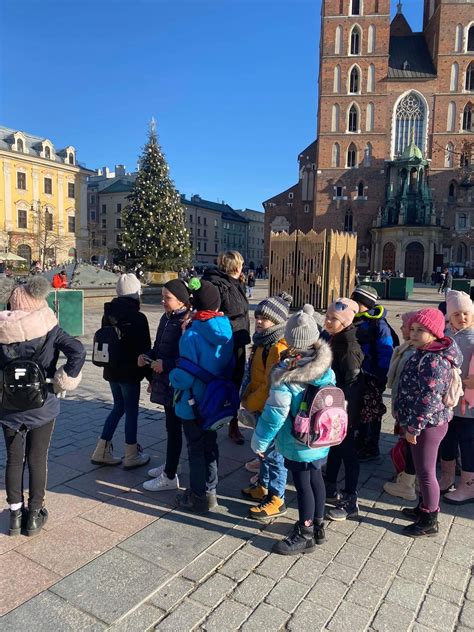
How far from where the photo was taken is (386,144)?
46.5 metres

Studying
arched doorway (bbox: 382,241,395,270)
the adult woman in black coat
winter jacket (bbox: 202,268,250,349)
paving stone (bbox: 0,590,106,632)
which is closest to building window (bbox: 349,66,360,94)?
arched doorway (bbox: 382,241,395,270)

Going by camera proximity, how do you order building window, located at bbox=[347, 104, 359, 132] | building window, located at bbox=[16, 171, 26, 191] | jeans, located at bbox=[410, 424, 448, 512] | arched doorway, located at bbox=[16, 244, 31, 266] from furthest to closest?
building window, located at bbox=[16, 171, 26, 191] < arched doorway, located at bbox=[16, 244, 31, 266] < building window, located at bbox=[347, 104, 359, 132] < jeans, located at bbox=[410, 424, 448, 512]

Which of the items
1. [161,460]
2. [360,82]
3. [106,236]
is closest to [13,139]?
[106,236]

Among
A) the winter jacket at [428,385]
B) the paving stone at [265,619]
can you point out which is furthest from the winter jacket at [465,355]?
the paving stone at [265,619]

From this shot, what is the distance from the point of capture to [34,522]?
3309 mm

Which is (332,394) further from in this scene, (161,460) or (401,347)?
(161,460)

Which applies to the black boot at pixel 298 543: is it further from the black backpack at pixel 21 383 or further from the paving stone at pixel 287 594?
the black backpack at pixel 21 383

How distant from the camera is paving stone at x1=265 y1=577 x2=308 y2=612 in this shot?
2666 mm

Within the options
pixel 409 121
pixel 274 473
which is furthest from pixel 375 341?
pixel 409 121

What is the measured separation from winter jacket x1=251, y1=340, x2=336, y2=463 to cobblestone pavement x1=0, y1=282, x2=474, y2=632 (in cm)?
71

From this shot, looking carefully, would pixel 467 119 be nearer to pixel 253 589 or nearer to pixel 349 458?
pixel 349 458

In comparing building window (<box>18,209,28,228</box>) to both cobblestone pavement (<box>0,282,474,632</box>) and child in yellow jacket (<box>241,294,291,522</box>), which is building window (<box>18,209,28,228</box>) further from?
child in yellow jacket (<box>241,294,291,522</box>)

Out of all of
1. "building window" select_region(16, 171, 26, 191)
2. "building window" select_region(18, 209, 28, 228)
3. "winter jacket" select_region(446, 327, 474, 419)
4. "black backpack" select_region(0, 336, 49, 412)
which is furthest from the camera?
"building window" select_region(18, 209, 28, 228)

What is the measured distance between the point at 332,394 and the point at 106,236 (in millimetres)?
75111
